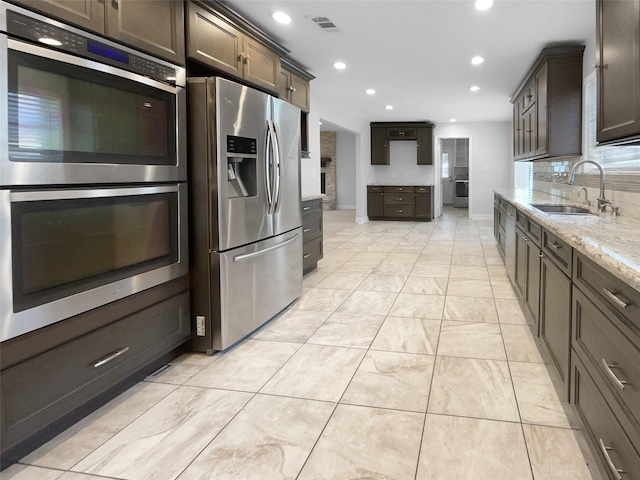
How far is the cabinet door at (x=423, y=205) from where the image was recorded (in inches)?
416

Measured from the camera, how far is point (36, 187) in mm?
1691

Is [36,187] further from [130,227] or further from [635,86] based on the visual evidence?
[635,86]

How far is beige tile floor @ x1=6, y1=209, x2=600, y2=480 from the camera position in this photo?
1.72m

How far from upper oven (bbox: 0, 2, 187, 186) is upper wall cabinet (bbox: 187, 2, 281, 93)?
38cm

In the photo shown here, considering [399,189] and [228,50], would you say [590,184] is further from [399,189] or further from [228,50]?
[399,189]

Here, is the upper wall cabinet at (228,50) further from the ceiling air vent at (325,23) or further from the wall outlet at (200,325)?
the wall outlet at (200,325)

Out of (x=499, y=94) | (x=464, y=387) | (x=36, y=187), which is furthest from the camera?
(x=499, y=94)

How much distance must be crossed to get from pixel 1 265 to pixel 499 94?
7.10 metres

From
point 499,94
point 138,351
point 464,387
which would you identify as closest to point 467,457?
point 464,387

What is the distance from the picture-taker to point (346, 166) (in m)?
14.0

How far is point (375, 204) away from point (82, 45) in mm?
9261

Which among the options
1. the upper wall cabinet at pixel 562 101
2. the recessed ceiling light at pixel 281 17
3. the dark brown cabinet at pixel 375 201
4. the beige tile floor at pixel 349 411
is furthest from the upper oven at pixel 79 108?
the dark brown cabinet at pixel 375 201

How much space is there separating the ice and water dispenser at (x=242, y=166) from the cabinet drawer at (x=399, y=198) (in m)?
7.97

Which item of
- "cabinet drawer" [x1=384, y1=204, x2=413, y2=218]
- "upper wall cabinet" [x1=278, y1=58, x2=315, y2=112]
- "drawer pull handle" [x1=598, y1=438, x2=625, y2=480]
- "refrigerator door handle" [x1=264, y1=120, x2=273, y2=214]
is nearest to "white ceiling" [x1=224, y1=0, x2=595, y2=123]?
"upper wall cabinet" [x1=278, y1=58, x2=315, y2=112]
